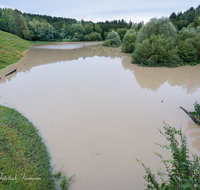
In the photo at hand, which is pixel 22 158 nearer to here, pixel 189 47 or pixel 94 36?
pixel 189 47

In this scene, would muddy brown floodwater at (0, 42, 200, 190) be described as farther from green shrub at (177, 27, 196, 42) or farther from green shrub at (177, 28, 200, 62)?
green shrub at (177, 27, 196, 42)

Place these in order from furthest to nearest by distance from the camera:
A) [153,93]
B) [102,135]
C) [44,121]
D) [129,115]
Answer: [153,93], [129,115], [44,121], [102,135]

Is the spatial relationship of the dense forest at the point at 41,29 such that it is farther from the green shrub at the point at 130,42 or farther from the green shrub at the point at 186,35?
the green shrub at the point at 186,35

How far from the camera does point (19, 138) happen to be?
6324 millimetres

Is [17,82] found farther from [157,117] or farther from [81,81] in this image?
[157,117]

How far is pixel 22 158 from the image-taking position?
5.34 meters

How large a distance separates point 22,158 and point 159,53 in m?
22.2

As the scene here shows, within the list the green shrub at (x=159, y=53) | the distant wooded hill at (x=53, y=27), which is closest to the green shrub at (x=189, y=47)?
the green shrub at (x=159, y=53)

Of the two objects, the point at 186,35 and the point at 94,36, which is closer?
the point at 186,35

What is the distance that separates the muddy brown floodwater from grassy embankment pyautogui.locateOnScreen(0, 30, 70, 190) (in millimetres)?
441

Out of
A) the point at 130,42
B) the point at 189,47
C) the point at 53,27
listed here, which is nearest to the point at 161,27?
the point at 189,47

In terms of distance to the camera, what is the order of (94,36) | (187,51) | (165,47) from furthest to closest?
(94,36) → (187,51) → (165,47)

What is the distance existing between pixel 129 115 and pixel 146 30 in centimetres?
2247

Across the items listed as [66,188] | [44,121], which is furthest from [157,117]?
[44,121]
